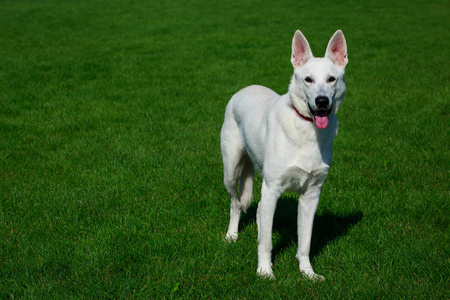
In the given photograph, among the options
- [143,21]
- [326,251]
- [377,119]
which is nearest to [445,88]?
[377,119]

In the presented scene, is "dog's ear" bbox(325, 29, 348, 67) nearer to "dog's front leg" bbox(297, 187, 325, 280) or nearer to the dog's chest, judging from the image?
the dog's chest

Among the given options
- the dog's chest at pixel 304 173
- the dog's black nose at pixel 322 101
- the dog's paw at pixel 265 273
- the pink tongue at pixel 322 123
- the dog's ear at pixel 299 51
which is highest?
the dog's ear at pixel 299 51

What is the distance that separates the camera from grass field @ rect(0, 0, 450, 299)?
161 inches

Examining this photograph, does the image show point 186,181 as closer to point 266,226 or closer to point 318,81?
point 266,226

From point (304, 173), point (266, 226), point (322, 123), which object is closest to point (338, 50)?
point (322, 123)

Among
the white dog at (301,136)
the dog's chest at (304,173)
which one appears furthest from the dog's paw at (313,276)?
the dog's chest at (304,173)

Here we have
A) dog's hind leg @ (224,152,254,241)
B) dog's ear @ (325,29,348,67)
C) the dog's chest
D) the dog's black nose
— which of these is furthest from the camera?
dog's hind leg @ (224,152,254,241)

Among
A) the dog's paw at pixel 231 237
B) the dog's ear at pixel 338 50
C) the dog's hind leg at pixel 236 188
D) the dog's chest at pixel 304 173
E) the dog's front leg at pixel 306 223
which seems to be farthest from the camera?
the dog's hind leg at pixel 236 188

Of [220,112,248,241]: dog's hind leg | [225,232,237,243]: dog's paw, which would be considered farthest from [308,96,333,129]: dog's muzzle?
[225,232,237,243]: dog's paw

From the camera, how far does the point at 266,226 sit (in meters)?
4.16

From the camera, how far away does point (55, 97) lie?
9.84 meters

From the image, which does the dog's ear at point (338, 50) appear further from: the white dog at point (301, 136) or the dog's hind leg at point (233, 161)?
the dog's hind leg at point (233, 161)

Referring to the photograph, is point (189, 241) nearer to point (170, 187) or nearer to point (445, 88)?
point (170, 187)

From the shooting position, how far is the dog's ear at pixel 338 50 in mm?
4055
